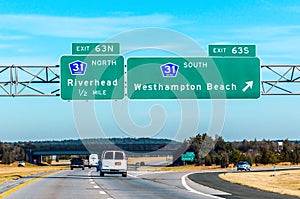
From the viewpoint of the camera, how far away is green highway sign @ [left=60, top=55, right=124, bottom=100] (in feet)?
130

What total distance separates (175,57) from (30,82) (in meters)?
8.92

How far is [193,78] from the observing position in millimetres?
40062

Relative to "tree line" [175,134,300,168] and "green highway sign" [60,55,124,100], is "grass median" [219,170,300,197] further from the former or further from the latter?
"tree line" [175,134,300,168]

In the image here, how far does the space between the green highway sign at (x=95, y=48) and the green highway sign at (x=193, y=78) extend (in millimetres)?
1261

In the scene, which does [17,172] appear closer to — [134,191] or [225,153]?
[225,153]

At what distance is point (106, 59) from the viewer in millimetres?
40406

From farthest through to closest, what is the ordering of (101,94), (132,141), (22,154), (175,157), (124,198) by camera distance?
(22,154)
(175,157)
(132,141)
(101,94)
(124,198)

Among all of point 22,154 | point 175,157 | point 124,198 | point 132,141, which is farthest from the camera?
point 22,154

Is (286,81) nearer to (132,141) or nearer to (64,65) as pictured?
(64,65)

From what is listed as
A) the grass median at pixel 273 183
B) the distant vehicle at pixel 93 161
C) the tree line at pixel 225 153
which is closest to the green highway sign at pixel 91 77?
the grass median at pixel 273 183

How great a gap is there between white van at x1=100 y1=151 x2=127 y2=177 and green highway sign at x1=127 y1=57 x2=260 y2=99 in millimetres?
10262

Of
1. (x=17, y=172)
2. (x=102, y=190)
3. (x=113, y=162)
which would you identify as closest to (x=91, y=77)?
(x=113, y=162)

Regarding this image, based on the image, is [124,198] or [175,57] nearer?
[124,198]

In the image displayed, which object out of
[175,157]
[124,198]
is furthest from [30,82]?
[175,157]
